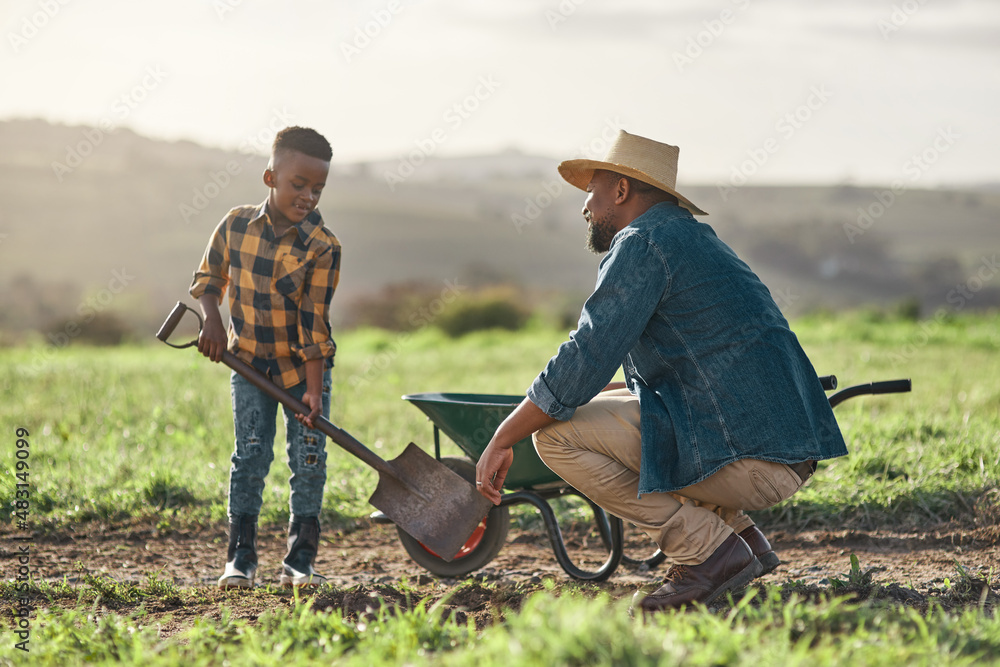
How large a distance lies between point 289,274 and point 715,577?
1894 millimetres

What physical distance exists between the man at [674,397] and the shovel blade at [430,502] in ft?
1.49

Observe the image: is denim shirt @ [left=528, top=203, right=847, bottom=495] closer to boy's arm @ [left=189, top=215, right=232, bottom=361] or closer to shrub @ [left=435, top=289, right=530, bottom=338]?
boy's arm @ [left=189, top=215, right=232, bottom=361]

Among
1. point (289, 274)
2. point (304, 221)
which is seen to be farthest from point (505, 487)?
point (304, 221)

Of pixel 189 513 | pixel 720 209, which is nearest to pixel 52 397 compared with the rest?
pixel 189 513

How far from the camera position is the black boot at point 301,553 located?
10.3 ft

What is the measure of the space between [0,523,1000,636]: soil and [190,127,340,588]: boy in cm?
28

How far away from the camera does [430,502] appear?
10.4ft

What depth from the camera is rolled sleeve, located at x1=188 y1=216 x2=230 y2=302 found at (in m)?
3.22

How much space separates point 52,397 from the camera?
6.91m

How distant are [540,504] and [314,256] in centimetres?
129

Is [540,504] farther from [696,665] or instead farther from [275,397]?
[696,665]

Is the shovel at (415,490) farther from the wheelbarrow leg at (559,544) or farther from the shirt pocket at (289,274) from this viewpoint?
the shirt pocket at (289,274)

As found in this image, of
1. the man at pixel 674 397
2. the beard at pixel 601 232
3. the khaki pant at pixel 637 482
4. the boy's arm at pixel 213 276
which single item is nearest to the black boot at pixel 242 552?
the boy's arm at pixel 213 276

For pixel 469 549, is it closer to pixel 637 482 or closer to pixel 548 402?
pixel 637 482
